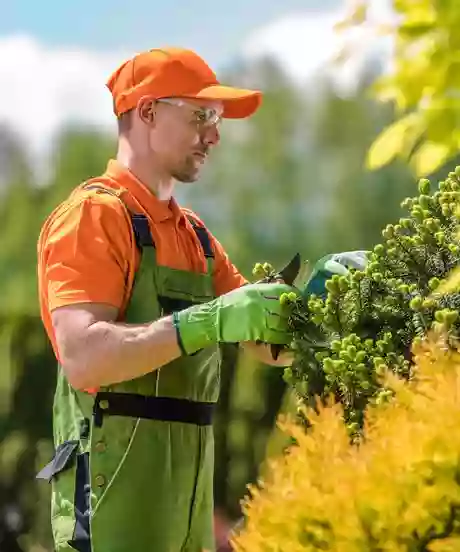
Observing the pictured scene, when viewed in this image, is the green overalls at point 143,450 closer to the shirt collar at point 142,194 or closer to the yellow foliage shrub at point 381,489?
the shirt collar at point 142,194

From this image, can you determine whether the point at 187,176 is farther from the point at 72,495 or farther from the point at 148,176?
the point at 72,495

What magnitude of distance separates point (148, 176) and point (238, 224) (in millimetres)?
3422

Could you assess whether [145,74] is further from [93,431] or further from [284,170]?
[284,170]

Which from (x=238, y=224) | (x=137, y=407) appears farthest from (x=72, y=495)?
(x=238, y=224)

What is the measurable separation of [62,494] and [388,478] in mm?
927

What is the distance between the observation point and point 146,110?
1.72 m

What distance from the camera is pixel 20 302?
12.4 feet

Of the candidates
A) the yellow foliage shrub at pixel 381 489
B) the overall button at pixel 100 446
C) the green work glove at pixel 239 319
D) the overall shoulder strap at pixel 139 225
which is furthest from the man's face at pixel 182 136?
the yellow foliage shrub at pixel 381 489

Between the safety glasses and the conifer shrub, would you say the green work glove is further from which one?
the safety glasses

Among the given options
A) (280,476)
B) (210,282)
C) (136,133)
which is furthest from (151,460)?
(280,476)

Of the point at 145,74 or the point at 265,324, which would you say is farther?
the point at 145,74

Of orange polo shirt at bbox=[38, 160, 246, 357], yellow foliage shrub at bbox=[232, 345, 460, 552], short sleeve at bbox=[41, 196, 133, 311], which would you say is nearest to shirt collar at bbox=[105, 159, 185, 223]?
orange polo shirt at bbox=[38, 160, 246, 357]

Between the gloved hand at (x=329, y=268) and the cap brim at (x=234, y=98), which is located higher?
the cap brim at (x=234, y=98)

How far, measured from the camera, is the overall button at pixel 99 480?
61.4 inches
